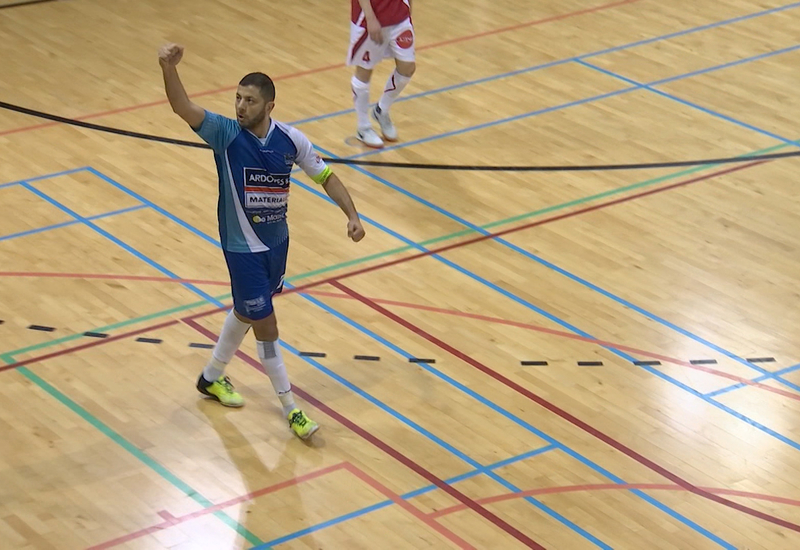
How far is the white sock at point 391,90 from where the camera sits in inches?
391

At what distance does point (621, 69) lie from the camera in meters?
11.6

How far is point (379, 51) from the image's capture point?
9852 mm

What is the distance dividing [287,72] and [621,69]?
2.78m

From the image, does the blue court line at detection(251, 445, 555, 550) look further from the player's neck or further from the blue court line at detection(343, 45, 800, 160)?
the blue court line at detection(343, 45, 800, 160)

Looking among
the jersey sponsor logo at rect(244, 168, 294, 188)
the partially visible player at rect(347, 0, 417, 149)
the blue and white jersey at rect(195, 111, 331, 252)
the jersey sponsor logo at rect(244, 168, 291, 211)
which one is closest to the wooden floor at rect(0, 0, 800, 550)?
the partially visible player at rect(347, 0, 417, 149)

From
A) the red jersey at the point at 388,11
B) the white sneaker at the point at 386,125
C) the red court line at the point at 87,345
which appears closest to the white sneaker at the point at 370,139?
the white sneaker at the point at 386,125

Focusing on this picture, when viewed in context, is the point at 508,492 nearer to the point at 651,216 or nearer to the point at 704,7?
the point at 651,216

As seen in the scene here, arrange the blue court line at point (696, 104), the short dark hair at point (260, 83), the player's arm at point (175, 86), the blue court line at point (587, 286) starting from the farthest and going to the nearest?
the blue court line at point (696, 104) → the blue court line at point (587, 286) → the short dark hair at point (260, 83) → the player's arm at point (175, 86)

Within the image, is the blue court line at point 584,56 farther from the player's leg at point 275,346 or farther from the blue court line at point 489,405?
the player's leg at point 275,346

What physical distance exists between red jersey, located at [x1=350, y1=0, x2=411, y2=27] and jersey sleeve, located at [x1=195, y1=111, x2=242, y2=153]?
375cm

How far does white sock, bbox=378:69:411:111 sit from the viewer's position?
994 centimetres

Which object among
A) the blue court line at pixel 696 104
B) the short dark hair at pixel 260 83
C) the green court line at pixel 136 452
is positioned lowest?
the green court line at pixel 136 452

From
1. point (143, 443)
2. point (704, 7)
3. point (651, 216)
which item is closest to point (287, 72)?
point (651, 216)

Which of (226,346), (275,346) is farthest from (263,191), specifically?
(226,346)
